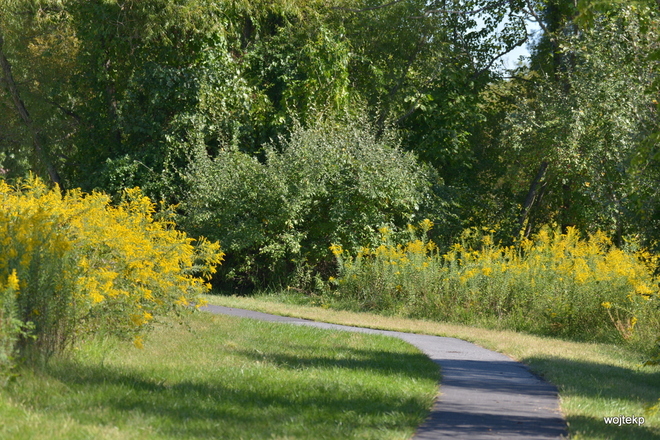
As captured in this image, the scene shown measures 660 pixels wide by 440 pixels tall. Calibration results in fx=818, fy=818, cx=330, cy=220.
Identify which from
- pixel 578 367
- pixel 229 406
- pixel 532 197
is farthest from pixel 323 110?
pixel 229 406

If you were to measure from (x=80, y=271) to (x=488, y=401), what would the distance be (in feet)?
15.3

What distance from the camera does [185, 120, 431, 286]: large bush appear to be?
20.2m

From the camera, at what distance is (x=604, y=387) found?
9.60m

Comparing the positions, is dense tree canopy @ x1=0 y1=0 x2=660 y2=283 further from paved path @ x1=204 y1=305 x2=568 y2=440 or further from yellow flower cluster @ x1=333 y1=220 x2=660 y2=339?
paved path @ x1=204 y1=305 x2=568 y2=440

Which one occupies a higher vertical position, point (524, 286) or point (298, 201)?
point (298, 201)

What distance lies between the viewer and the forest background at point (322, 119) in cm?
2045

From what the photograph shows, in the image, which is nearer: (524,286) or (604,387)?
(604,387)

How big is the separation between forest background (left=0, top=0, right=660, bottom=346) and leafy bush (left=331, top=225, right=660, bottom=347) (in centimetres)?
39

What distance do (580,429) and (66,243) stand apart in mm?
5242

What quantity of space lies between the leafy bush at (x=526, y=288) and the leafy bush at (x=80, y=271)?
661 cm

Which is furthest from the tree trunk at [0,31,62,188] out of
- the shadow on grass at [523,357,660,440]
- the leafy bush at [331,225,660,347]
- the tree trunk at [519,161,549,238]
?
the shadow on grass at [523,357,660,440]

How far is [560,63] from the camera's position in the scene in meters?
25.3

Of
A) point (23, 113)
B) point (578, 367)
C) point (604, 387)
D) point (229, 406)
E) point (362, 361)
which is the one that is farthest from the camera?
point (23, 113)

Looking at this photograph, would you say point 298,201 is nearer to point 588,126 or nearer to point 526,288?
point 526,288
